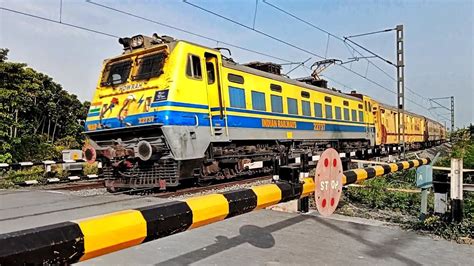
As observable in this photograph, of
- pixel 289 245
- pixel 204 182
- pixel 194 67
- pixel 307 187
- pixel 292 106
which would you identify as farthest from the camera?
pixel 292 106

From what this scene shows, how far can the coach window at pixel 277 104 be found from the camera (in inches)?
503

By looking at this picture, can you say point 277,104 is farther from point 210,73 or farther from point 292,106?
point 210,73

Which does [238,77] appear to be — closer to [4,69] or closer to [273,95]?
[273,95]

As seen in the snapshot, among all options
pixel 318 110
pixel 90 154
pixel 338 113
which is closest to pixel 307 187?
pixel 90 154

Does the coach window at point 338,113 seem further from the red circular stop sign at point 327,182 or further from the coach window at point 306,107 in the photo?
the red circular stop sign at point 327,182

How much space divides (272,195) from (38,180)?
467 inches

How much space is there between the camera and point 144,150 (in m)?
8.97

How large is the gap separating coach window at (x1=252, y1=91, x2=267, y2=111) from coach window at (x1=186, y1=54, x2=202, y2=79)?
7.43 feet

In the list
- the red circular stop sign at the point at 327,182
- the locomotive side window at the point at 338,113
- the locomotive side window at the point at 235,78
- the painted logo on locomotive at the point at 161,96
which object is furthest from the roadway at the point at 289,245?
the locomotive side window at the point at 338,113

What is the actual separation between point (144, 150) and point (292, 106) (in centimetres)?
638

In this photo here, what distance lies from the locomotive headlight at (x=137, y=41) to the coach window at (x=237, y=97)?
103 inches

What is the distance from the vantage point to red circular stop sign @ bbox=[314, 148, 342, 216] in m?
3.49

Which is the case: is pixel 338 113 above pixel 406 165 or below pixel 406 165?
above

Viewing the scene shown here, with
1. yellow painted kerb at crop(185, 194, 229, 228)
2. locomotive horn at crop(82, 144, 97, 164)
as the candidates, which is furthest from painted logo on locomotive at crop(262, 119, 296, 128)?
yellow painted kerb at crop(185, 194, 229, 228)
